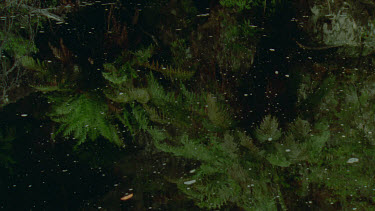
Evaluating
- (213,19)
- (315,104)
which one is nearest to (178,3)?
(213,19)

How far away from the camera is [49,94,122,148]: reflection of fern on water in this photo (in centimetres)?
323

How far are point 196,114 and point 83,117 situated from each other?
928mm

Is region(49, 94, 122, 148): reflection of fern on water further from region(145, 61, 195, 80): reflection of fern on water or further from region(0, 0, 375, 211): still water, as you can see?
region(145, 61, 195, 80): reflection of fern on water

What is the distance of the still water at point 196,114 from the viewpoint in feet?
8.09

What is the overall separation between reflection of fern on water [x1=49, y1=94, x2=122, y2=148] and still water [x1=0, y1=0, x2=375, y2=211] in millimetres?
15

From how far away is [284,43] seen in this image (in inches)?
188

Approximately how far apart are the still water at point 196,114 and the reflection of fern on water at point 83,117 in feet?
0.05

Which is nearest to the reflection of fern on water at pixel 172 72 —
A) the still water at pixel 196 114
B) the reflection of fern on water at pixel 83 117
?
the still water at pixel 196 114

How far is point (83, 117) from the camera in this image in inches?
139

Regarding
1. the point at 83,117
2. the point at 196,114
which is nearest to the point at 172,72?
the point at 196,114

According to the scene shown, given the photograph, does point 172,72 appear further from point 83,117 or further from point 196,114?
point 83,117

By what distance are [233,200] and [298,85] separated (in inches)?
66.0

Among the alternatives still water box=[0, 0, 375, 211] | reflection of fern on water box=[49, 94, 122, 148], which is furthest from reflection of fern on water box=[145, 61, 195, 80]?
reflection of fern on water box=[49, 94, 122, 148]

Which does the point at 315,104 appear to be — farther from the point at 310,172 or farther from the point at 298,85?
the point at 310,172
